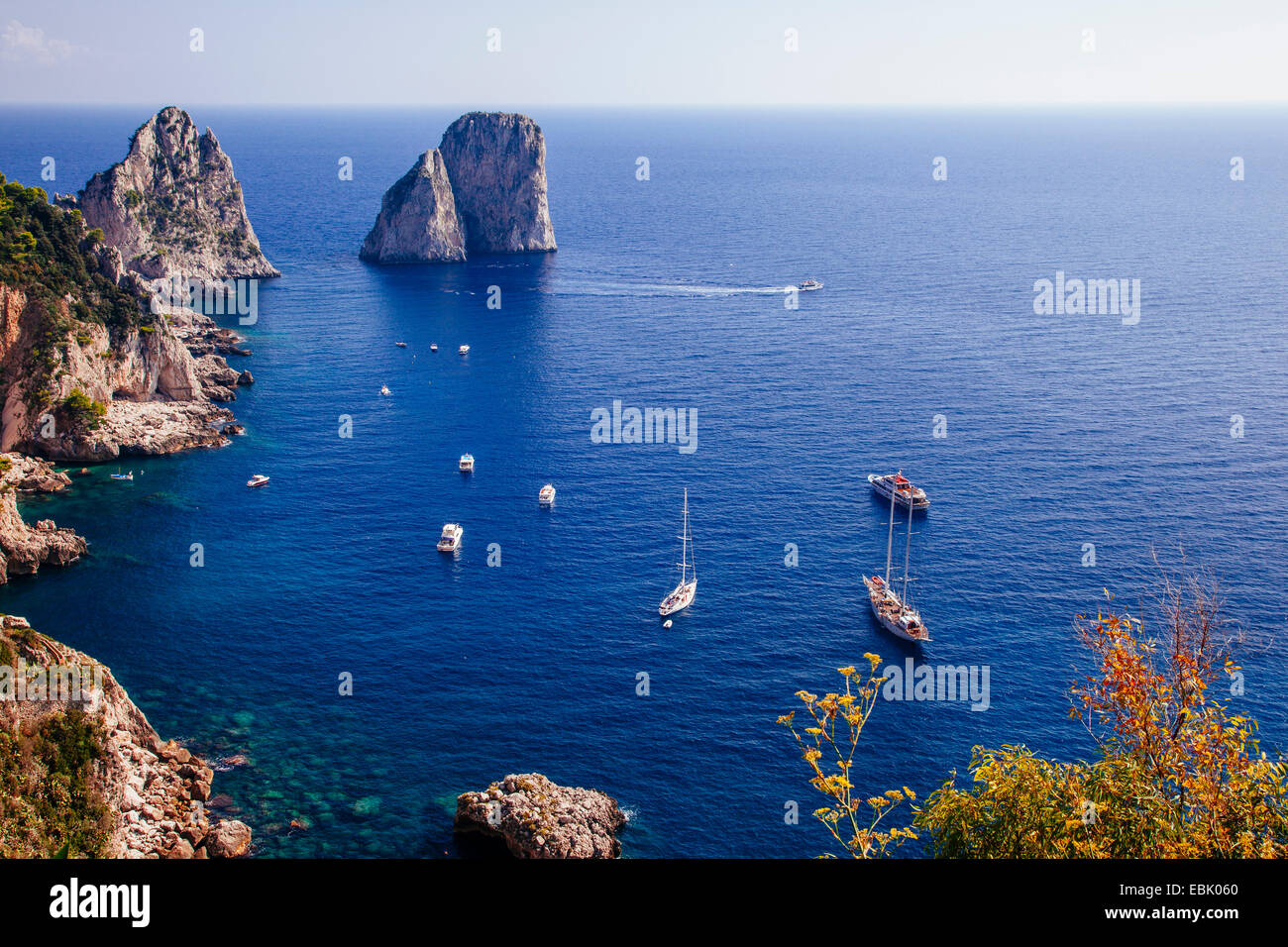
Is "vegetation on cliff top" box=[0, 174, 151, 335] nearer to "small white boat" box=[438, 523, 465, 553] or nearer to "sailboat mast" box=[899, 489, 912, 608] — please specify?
"small white boat" box=[438, 523, 465, 553]

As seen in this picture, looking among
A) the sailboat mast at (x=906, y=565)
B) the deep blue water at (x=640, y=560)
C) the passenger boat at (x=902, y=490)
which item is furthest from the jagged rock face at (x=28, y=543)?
the passenger boat at (x=902, y=490)

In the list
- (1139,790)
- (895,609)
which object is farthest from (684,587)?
(1139,790)

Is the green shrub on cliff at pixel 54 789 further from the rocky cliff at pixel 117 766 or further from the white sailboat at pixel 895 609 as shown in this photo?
the white sailboat at pixel 895 609

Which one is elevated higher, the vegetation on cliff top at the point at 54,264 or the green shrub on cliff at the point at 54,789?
the vegetation on cliff top at the point at 54,264

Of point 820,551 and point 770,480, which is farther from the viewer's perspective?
point 770,480

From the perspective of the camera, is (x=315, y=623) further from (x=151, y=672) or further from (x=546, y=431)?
(x=546, y=431)
